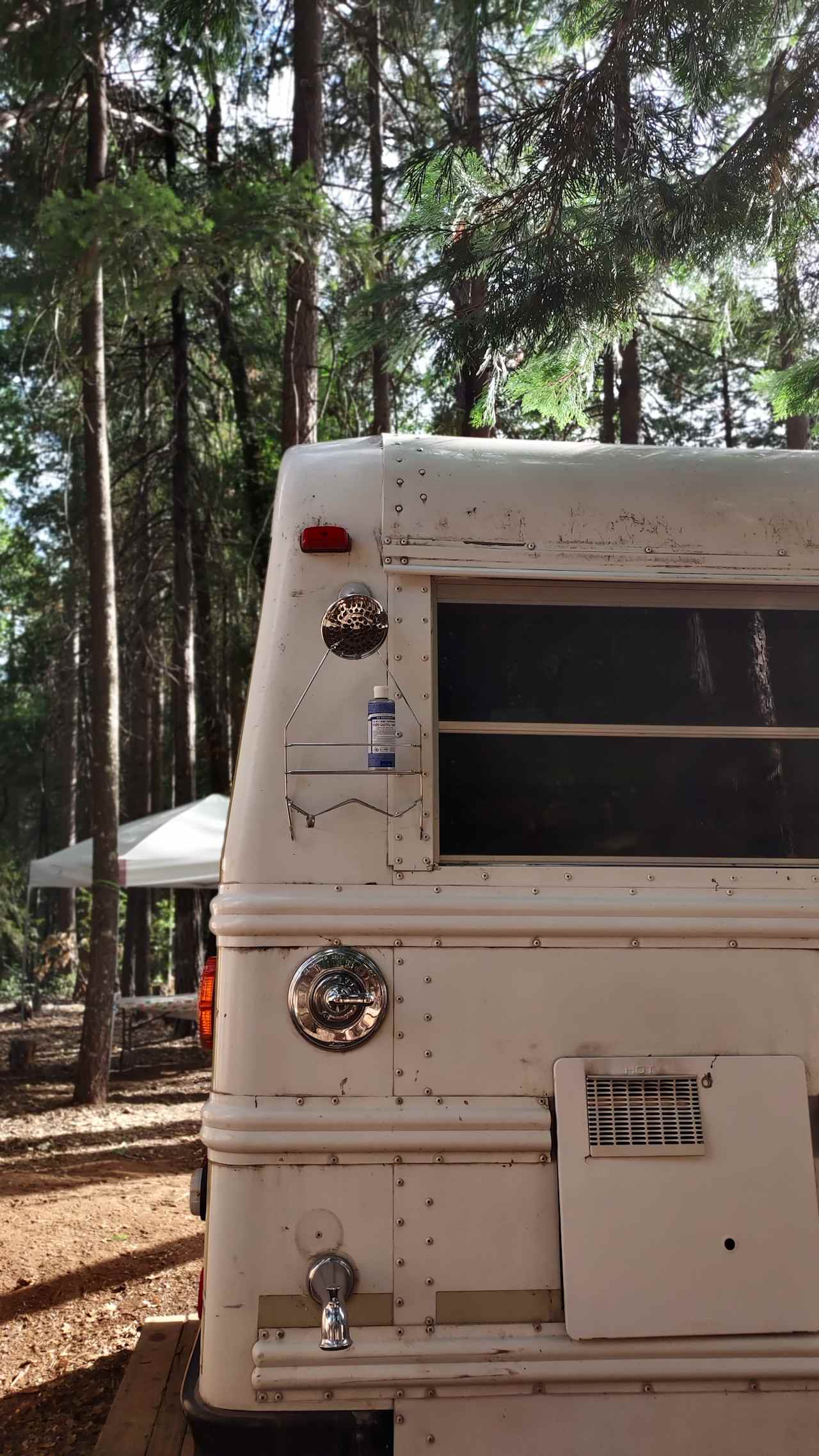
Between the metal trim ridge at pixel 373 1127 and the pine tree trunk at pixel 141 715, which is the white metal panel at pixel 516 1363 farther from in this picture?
the pine tree trunk at pixel 141 715

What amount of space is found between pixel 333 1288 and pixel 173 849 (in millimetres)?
10416

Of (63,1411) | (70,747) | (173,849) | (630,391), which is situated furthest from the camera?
(70,747)

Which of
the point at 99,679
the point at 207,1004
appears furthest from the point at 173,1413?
the point at 99,679

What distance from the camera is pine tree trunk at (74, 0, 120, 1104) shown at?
34.0 ft

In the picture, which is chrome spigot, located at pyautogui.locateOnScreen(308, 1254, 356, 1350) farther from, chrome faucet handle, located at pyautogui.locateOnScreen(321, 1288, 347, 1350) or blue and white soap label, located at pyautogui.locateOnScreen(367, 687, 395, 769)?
blue and white soap label, located at pyautogui.locateOnScreen(367, 687, 395, 769)

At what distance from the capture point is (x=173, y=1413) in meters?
3.13

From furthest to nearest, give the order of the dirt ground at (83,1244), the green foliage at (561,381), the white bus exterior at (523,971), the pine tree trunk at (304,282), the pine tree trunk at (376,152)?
the pine tree trunk at (376,152), the pine tree trunk at (304,282), the green foliage at (561,381), the dirt ground at (83,1244), the white bus exterior at (523,971)

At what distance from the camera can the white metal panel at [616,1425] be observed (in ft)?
7.42

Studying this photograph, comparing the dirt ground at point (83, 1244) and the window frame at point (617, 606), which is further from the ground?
the window frame at point (617, 606)

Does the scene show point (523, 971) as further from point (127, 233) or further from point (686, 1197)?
point (127, 233)

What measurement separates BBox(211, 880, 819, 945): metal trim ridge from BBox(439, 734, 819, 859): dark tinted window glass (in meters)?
0.11

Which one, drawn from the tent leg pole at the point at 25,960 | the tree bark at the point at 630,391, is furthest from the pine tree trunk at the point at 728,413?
the tent leg pole at the point at 25,960

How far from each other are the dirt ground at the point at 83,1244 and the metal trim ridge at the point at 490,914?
7.14ft

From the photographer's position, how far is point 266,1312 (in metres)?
2.29
